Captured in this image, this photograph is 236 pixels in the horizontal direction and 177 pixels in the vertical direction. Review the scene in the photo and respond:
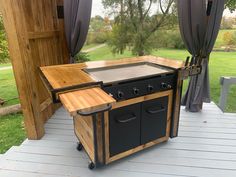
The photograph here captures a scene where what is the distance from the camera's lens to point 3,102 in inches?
143

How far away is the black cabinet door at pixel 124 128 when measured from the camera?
1575 mm

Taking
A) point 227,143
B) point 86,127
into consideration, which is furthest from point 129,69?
point 227,143

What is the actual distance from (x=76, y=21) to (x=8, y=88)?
2870 mm

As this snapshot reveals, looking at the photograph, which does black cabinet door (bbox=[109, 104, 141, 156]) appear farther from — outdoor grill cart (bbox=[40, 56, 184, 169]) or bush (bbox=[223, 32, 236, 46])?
bush (bbox=[223, 32, 236, 46])

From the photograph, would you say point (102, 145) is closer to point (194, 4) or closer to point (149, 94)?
point (149, 94)

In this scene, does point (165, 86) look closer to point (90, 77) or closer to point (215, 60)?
point (90, 77)

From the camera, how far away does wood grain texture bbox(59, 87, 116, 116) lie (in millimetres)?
1037

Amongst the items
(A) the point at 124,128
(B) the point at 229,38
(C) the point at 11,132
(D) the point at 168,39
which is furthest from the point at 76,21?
(B) the point at 229,38

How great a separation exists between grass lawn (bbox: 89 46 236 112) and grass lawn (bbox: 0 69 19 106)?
74.5 inches

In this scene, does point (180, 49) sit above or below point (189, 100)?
above

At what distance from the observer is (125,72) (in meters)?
1.78

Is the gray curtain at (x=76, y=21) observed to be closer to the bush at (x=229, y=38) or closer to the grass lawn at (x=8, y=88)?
the grass lawn at (x=8, y=88)

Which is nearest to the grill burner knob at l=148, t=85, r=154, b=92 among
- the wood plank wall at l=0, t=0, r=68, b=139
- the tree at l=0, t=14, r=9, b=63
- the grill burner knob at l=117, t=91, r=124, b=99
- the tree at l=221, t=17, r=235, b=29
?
the grill burner knob at l=117, t=91, r=124, b=99

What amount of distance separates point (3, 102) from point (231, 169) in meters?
3.80
